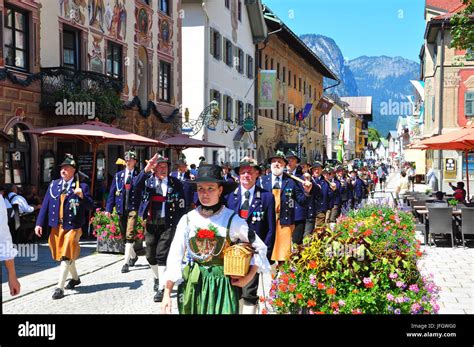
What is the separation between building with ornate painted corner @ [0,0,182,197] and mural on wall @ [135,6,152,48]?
0.04 m

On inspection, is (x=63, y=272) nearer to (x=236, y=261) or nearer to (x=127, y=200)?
(x=127, y=200)

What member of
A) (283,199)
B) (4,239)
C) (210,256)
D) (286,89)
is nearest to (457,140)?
(283,199)

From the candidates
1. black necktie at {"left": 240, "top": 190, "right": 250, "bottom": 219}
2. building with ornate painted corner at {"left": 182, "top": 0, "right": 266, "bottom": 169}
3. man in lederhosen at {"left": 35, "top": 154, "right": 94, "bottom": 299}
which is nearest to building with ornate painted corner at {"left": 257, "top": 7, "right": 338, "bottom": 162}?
building with ornate painted corner at {"left": 182, "top": 0, "right": 266, "bottom": 169}

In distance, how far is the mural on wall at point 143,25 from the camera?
844 inches

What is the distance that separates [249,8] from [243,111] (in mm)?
6022

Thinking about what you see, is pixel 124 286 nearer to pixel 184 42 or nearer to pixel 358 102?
pixel 184 42

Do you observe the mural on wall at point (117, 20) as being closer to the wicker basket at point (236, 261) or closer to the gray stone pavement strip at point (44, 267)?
the gray stone pavement strip at point (44, 267)

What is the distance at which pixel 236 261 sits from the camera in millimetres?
4578

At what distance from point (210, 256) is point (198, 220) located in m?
0.29

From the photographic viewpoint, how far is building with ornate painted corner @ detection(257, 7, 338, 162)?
36.9m

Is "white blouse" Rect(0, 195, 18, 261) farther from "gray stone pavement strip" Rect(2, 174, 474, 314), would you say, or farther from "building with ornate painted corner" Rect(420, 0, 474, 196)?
"building with ornate painted corner" Rect(420, 0, 474, 196)

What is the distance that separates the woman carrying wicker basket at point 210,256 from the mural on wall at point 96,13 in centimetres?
1473

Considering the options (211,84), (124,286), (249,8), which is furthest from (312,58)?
(124,286)

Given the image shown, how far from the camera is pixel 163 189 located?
8.41 meters
